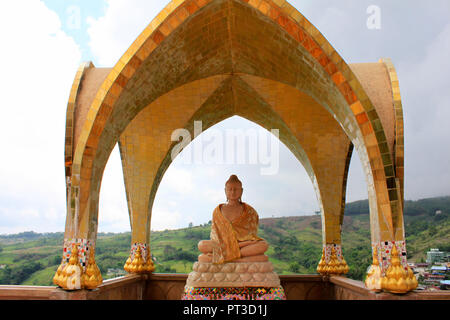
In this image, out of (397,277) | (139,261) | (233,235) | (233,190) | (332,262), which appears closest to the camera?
(397,277)

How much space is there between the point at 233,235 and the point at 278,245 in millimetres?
13521

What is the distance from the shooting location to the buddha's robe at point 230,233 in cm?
582

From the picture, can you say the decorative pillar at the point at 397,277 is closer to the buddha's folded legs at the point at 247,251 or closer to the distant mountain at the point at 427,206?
the buddha's folded legs at the point at 247,251

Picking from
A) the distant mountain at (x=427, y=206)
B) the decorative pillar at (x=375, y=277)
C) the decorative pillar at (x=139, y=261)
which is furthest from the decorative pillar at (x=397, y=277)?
the distant mountain at (x=427, y=206)

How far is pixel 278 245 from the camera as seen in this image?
18875 millimetres

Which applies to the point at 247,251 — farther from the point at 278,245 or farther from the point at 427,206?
the point at 427,206

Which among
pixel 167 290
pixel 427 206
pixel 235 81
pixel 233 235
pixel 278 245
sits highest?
pixel 235 81

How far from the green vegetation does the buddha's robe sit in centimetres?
1039

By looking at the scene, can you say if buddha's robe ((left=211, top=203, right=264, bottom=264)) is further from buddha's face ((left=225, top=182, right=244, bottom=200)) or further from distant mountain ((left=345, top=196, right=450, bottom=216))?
distant mountain ((left=345, top=196, right=450, bottom=216))

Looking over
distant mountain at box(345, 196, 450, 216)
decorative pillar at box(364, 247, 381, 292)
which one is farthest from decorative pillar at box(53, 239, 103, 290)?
distant mountain at box(345, 196, 450, 216)

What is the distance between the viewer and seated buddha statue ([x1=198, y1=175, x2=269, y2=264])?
583 centimetres

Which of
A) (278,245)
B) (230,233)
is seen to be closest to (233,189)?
(230,233)

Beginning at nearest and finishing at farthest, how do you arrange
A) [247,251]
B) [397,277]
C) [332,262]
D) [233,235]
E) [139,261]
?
[397,277]
[247,251]
[233,235]
[139,261]
[332,262]
